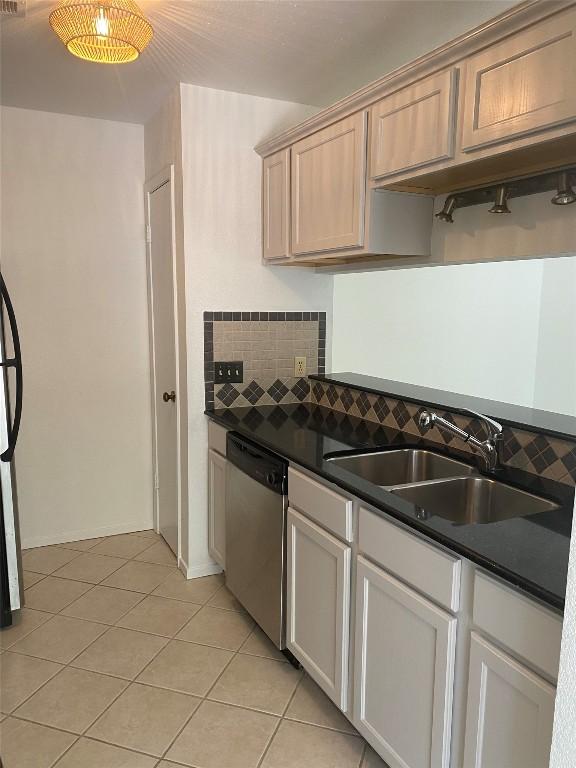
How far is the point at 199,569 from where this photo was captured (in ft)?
10.1

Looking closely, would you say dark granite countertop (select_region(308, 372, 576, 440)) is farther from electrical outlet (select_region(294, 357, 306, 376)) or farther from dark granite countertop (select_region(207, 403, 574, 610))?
dark granite countertop (select_region(207, 403, 574, 610))

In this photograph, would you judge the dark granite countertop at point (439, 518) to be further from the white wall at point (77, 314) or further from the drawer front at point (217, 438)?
the white wall at point (77, 314)

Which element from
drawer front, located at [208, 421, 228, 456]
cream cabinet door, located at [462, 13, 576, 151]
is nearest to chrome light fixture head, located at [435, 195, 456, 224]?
cream cabinet door, located at [462, 13, 576, 151]

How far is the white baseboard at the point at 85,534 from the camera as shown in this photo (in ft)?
11.1

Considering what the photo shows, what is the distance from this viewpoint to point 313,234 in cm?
253

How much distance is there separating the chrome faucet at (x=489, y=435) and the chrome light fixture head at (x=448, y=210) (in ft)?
2.48

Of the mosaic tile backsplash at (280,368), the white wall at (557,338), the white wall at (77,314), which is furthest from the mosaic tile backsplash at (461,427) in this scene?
the white wall at (77,314)

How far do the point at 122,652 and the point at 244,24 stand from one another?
2.49 m

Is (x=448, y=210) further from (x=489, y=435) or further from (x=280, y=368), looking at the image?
(x=280, y=368)

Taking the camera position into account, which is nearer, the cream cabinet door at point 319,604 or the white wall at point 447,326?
the cream cabinet door at point 319,604

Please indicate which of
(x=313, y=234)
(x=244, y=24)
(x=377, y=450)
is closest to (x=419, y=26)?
(x=244, y=24)

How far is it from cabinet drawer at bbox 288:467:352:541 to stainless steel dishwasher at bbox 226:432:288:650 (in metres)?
0.08

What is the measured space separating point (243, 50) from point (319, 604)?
2.13 meters

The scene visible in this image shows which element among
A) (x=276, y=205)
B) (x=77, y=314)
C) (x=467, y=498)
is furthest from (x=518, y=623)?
(x=77, y=314)
